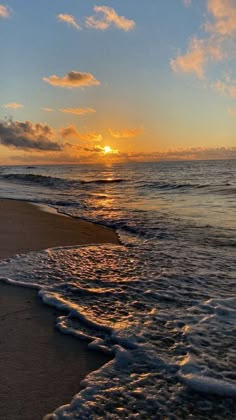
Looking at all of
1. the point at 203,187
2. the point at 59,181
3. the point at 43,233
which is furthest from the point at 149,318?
the point at 59,181

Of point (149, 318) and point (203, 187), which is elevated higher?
point (203, 187)

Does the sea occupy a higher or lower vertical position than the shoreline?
lower

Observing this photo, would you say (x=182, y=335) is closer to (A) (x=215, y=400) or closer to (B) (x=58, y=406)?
(A) (x=215, y=400)

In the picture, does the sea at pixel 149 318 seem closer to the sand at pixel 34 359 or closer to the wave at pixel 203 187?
the sand at pixel 34 359

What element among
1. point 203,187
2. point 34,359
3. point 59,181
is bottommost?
point 34,359

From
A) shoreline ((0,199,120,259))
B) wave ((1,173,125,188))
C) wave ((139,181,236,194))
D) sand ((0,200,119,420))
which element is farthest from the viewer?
wave ((1,173,125,188))

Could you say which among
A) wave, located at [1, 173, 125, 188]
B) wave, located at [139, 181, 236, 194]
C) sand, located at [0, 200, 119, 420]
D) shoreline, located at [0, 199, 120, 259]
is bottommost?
sand, located at [0, 200, 119, 420]

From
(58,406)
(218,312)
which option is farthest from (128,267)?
(58,406)

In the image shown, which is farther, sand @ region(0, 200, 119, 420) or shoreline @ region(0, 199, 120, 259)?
shoreline @ region(0, 199, 120, 259)

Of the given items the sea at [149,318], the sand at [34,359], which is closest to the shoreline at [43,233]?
the sea at [149,318]

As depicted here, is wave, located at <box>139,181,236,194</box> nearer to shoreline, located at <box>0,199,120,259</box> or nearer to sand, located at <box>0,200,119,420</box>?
shoreline, located at <box>0,199,120,259</box>

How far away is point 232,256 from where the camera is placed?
6656mm

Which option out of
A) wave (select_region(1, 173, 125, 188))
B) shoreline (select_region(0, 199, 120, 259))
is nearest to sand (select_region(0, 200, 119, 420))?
shoreline (select_region(0, 199, 120, 259))

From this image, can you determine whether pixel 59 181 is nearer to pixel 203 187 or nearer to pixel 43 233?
pixel 203 187
